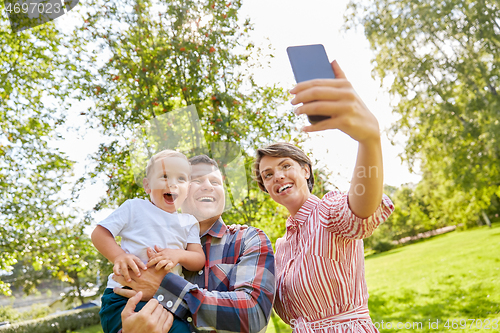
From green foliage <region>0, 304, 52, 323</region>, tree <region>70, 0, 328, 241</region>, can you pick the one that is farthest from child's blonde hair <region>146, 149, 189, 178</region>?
green foliage <region>0, 304, 52, 323</region>

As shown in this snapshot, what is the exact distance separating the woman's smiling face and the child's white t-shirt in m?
→ 0.56

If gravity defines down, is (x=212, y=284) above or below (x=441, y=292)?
above

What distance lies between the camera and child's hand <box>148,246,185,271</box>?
1.57 m

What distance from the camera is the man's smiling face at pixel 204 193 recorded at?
5.84ft

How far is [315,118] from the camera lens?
0.75 meters

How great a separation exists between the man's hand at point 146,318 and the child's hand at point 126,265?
0.10 meters

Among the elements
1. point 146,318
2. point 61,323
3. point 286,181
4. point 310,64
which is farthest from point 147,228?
point 61,323

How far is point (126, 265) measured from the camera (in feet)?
5.13

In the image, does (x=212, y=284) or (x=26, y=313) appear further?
(x=26, y=313)

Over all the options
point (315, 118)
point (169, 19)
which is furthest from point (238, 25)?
point (315, 118)

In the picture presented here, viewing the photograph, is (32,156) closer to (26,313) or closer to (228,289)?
(228,289)

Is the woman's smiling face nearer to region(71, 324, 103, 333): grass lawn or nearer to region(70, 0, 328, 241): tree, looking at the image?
region(70, 0, 328, 241): tree

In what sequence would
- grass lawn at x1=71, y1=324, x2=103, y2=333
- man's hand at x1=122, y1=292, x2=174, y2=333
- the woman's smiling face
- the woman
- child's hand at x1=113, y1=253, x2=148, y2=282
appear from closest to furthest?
the woman
man's hand at x1=122, y1=292, x2=174, y2=333
child's hand at x1=113, y1=253, x2=148, y2=282
the woman's smiling face
grass lawn at x1=71, y1=324, x2=103, y2=333

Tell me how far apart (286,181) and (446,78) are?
12.7 meters
